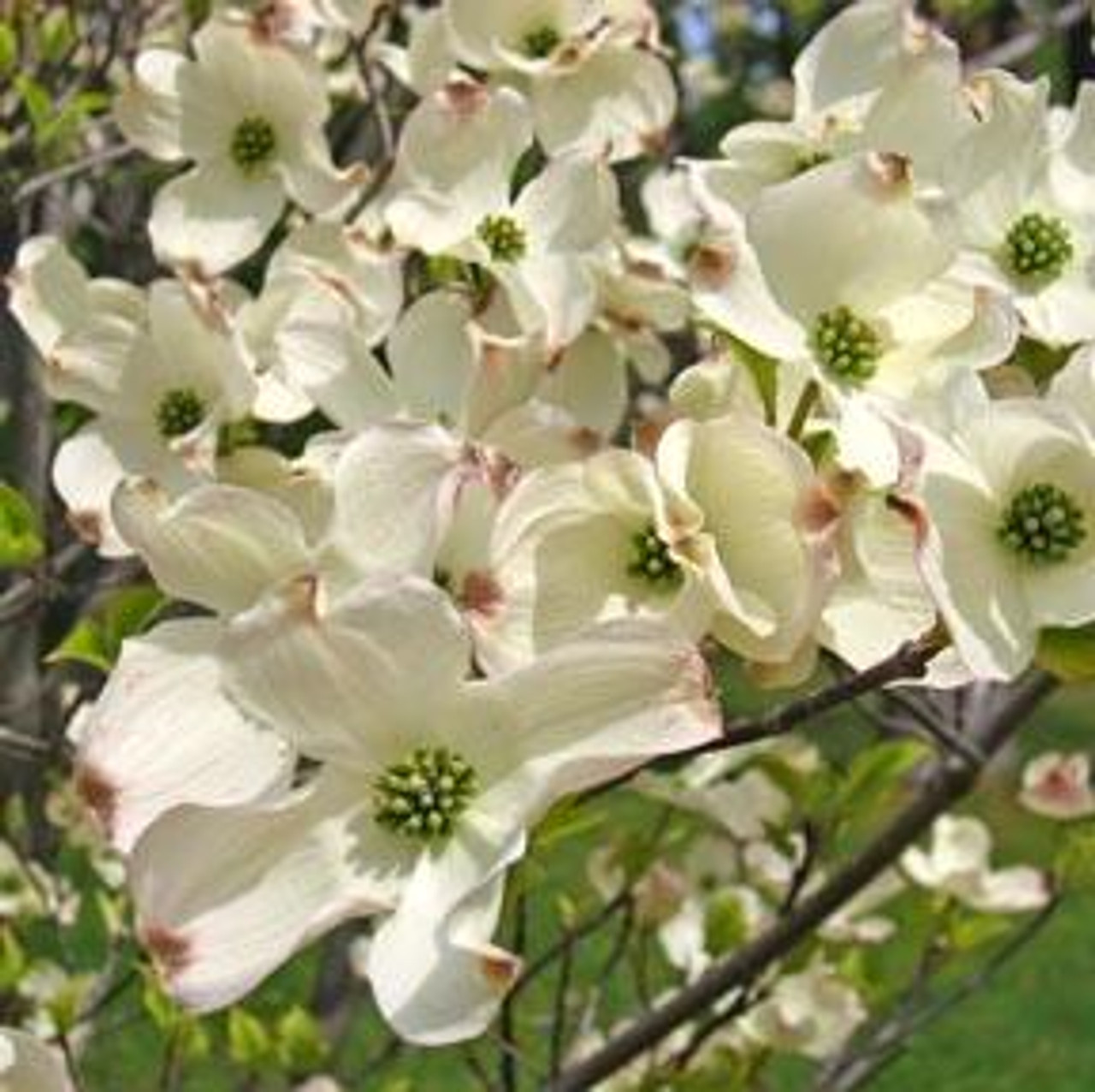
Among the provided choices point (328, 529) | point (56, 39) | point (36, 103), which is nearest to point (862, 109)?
point (328, 529)

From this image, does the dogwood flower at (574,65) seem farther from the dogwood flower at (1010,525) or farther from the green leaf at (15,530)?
the dogwood flower at (1010,525)

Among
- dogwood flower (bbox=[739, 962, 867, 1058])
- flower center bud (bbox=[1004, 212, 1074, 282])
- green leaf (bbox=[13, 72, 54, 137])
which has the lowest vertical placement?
dogwood flower (bbox=[739, 962, 867, 1058])

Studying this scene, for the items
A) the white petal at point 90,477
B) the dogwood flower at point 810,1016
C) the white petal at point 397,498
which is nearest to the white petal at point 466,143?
the white petal at point 90,477

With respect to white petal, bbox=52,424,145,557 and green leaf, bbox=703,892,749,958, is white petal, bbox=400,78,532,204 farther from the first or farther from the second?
green leaf, bbox=703,892,749,958

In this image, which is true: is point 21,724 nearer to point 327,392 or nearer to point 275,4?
point 275,4

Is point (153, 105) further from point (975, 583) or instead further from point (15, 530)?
point (975, 583)

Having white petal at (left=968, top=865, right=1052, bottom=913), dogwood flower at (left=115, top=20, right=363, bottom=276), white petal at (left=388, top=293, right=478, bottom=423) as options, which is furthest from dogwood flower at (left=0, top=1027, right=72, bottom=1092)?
white petal at (left=968, top=865, right=1052, bottom=913)
